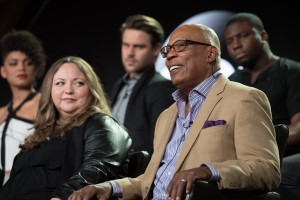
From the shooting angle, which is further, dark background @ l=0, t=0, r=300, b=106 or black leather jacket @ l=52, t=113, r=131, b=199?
dark background @ l=0, t=0, r=300, b=106

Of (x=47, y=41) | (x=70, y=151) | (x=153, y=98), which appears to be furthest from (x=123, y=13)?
(x=70, y=151)

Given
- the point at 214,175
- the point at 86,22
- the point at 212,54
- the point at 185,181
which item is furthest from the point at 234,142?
the point at 86,22

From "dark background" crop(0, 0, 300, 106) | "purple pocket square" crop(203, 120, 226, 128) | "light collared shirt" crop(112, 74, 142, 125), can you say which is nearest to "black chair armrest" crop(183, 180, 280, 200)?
"purple pocket square" crop(203, 120, 226, 128)

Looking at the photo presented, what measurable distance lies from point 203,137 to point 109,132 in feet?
2.39

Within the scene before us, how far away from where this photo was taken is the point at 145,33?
4750 millimetres

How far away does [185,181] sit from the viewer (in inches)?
92.3

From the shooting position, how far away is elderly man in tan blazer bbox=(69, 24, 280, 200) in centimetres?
244

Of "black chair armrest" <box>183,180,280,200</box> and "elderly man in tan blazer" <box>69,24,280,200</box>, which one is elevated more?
"elderly man in tan blazer" <box>69,24,280,200</box>

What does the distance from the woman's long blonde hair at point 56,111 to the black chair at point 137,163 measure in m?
0.33

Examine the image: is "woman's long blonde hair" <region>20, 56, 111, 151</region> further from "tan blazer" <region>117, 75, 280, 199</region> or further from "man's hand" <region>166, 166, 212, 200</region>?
"man's hand" <region>166, 166, 212, 200</region>

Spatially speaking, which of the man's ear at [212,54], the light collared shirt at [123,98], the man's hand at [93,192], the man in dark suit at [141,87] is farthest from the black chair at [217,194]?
the light collared shirt at [123,98]

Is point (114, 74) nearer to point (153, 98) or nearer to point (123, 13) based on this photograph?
point (123, 13)

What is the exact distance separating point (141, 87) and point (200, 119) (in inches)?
71.7

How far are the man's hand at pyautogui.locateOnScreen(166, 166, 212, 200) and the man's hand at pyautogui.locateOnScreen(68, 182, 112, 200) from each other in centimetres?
46
